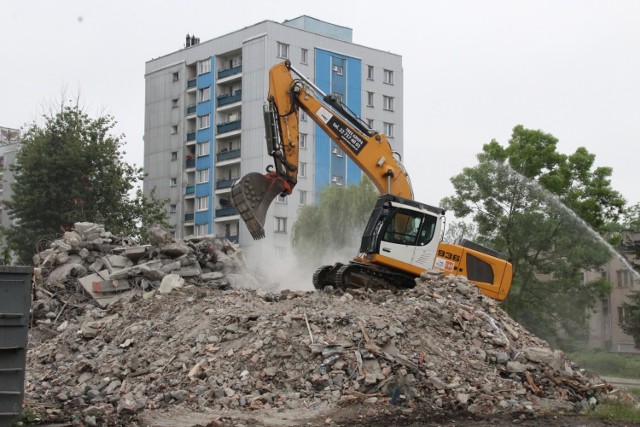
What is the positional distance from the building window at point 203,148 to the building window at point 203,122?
3.59ft

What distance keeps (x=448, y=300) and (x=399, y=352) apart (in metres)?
2.57

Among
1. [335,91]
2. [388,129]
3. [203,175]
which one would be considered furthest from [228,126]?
[388,129]

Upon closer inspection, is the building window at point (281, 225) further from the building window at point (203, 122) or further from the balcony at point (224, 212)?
the building window at point (203, 122)

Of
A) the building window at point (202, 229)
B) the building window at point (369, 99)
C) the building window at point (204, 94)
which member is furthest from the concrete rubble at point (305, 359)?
the building window at point (204, 94)

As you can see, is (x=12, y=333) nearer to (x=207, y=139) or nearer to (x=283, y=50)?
(x=283, y=50)

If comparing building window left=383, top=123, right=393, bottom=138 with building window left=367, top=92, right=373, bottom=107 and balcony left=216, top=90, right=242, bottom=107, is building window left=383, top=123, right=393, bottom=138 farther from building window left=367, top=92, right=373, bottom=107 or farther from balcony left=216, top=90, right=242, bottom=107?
balcony left=216, top=90, right=242, bottom=107

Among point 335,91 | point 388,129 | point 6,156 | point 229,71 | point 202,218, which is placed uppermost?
point 229,71

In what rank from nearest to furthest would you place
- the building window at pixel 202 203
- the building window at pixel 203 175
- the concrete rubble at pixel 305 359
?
the concrete rubble at pixel 305 359 < the building window at pixel 202 203 < the building window at pixel 203 175

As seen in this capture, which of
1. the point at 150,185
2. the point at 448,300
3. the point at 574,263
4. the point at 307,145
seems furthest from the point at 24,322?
the point at 150,185

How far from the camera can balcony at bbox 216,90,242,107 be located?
5253cm

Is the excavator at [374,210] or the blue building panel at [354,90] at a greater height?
Result: the blue building panel at [354,90]

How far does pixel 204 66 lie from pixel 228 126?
15.3 feet

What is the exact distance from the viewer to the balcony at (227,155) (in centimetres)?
5234

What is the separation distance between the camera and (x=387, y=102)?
5528cm
